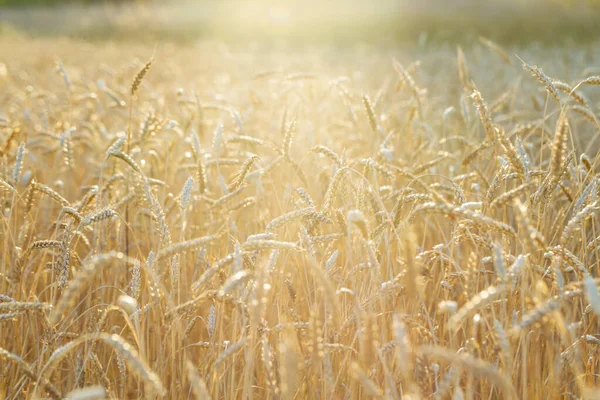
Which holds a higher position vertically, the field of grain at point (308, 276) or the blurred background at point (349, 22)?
the blurred background at point (349, 22)

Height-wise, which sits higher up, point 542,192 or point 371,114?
point 371,114

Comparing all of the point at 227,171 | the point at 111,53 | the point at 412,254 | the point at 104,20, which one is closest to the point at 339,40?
the point at 111,53

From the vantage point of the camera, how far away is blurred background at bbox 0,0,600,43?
1422cm

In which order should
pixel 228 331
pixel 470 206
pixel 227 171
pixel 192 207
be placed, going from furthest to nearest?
pixel 227 171 → pixel 192 207 → pixel 228 331 → pixel 470 206

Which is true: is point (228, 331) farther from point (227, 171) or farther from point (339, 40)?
point (339, 40)

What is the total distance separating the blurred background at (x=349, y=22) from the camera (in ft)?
46.6

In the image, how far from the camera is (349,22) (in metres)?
17.1

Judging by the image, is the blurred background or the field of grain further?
the blurred background

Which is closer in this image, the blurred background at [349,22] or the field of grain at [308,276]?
the field of grain at [308,276]

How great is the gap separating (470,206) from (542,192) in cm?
32

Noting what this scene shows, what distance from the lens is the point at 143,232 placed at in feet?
7.68

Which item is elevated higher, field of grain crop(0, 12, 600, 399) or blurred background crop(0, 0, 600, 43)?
blurred background crop(0, 0, 600, 43)

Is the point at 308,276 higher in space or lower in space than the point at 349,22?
lower

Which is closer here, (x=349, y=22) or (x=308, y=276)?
(x=308, y=276)
